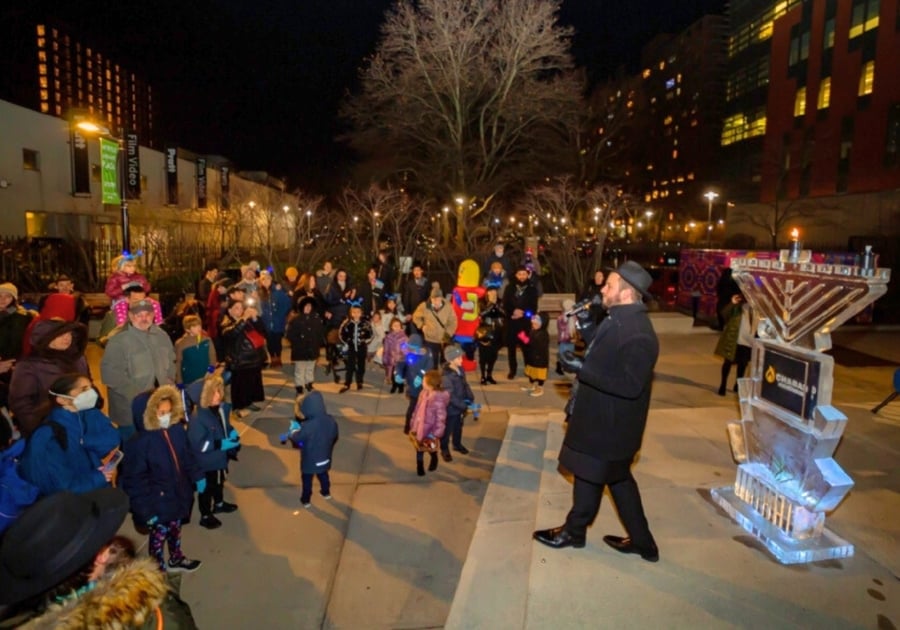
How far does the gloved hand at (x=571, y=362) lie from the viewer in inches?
140

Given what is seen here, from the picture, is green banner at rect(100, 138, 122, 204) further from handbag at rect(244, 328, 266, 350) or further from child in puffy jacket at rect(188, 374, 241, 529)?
child in puffy jacket at rect(188, 374, 241, 529)

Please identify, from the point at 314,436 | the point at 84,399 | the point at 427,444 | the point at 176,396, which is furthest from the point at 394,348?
the point at 84,399

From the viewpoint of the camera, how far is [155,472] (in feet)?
12.6

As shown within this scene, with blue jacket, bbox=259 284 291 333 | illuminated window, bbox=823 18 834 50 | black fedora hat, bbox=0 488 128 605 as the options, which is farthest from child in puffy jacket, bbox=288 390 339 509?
illuminated window, bbox=823 18 834 50

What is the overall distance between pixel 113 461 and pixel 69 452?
1.44 feet

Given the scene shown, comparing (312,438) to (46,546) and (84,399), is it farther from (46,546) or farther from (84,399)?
(46,546)

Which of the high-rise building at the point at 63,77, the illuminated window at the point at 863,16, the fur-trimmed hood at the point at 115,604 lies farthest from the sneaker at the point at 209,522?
the high-rise building at the point at 63,77

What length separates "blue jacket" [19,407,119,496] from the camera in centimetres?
341

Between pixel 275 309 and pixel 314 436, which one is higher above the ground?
pixel 275 309

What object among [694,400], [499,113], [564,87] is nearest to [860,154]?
[564,87]

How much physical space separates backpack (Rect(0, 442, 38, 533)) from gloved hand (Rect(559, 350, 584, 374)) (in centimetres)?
324

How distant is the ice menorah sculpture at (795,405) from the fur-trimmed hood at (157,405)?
4057 mm

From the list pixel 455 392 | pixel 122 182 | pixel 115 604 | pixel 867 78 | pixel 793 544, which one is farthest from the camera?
pixel 867 78

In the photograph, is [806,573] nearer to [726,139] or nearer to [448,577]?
[448,577]
